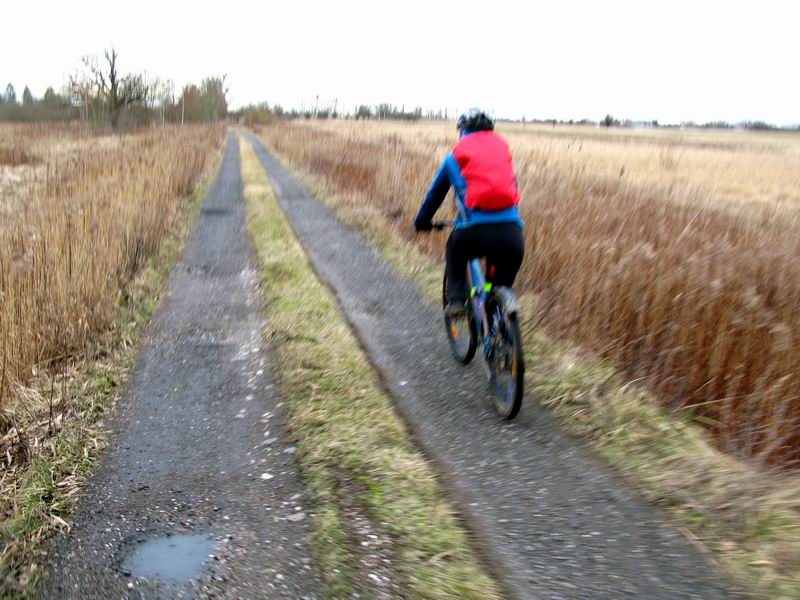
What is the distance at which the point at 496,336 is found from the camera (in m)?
3.89

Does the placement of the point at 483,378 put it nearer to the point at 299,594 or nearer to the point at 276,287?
the point at 299,594

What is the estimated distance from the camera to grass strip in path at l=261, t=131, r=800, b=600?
2.46 metres

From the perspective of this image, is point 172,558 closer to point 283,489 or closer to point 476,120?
point 283,489

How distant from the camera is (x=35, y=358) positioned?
4270 mm

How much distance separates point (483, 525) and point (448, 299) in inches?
85.8

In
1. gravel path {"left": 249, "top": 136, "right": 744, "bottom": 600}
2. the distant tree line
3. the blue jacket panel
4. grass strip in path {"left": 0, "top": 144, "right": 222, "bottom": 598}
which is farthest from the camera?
the distant tree line

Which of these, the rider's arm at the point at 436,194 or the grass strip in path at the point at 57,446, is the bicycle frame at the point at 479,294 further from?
the grass strip in path at the point at 57,446

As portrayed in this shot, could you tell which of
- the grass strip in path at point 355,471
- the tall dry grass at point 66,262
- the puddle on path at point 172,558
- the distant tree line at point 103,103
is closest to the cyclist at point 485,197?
the grass strip in path at point 355,471

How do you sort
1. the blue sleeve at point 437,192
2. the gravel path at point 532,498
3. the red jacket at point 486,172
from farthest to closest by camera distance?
1. the blue sleeve at point 437,192
2. the red jacket at point 486,172
3. the gravel path at point 532,498

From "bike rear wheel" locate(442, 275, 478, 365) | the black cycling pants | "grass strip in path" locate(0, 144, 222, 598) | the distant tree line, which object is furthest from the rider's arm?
the distant tree line

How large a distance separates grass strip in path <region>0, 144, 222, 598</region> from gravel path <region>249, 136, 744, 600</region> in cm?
193

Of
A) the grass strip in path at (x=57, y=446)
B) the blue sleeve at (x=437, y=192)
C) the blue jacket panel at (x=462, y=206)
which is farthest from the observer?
the blue sleeve at (x=437, y=192)

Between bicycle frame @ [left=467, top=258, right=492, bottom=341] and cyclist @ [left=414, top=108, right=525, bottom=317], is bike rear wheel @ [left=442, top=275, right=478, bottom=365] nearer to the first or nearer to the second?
bicycle frame @ [left=467, top=258, right=492, bottom=341]

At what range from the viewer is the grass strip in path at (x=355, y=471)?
8.05 ft
